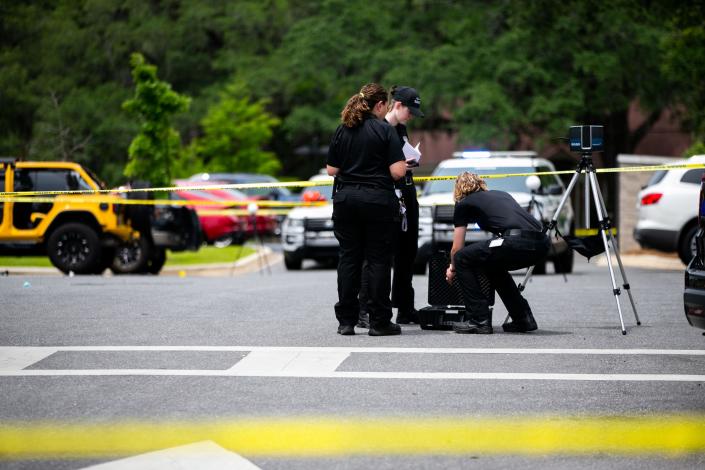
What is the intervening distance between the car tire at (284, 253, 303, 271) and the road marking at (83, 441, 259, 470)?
17.6 m

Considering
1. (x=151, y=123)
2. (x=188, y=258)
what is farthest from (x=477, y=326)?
(x=151, y=123)

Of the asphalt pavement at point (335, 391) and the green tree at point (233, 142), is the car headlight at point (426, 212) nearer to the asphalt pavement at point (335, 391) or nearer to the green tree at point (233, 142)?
the asphalt pavement at point (335, 391)

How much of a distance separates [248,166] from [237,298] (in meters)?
34.1

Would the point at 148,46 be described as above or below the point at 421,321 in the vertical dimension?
above

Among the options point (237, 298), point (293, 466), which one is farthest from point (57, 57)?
point (293, 466)

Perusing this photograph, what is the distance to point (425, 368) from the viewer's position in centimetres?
893

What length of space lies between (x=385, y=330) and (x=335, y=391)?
2884 millimetres

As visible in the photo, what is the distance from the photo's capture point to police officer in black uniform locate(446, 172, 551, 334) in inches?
433

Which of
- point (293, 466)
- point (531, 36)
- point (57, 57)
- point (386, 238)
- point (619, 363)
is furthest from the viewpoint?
point (57, 57)

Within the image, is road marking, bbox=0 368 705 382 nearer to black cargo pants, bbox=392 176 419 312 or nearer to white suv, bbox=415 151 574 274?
black cargo pants, bbox=392 176 419 312

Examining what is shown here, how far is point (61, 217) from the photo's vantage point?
69.9 feet

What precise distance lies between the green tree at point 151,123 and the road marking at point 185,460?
2386cm

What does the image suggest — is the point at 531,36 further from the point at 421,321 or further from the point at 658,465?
the point at 658,465

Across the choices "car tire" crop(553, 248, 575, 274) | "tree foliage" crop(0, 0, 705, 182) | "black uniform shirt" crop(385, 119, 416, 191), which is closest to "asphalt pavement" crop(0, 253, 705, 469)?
"black uniform shirt" crop(385, 119, 416, 191)
